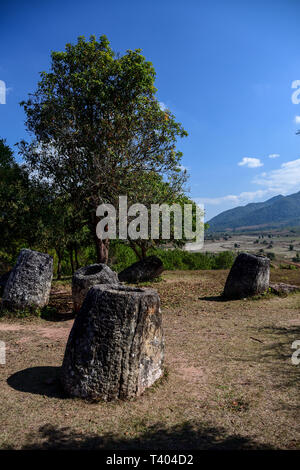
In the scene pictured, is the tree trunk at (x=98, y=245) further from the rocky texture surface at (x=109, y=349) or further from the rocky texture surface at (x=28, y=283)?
the rocky texture surface at (x=109, y=349)

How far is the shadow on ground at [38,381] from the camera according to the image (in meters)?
5.86

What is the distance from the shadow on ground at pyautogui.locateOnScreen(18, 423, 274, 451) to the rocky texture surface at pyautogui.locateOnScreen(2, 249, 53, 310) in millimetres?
7330

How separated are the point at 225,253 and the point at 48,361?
22449 millimetres

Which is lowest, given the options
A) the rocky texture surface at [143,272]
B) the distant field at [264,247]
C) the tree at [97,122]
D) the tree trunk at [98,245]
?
the distant field at [264,247]

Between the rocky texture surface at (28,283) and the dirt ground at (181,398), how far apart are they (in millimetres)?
1190

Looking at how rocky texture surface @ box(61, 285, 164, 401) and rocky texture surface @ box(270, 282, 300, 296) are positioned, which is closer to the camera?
rocky texture surface @ box(61, 285, 164, 401)

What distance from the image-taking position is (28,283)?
38.3ft

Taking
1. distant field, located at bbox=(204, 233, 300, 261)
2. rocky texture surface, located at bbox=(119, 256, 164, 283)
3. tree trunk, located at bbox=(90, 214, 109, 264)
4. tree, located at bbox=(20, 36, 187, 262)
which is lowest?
distant field, located at bbox=(204, 233, 300, 261)

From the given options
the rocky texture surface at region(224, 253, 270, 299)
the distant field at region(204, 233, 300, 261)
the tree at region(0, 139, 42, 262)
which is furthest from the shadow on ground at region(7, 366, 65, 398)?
the distant field at region(204, 233, 300, 261)

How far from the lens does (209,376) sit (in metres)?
6.57

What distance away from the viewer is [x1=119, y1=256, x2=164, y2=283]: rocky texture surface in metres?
18.8

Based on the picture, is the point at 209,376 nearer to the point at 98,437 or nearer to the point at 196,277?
the point at 98,437

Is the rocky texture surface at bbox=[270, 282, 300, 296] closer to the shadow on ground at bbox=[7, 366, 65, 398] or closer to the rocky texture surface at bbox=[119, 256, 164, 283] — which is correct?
the rocky texture surface at bbox=[119, 256, 164, 283]

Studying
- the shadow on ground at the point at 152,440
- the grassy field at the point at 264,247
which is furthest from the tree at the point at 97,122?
the grassy field at the point at 264,247
